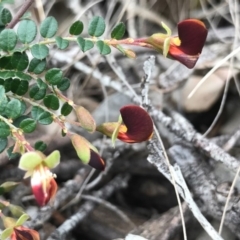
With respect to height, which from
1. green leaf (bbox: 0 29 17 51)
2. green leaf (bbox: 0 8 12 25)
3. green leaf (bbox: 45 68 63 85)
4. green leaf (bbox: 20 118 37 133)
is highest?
green leaf (bbox: 0 8 12 25)

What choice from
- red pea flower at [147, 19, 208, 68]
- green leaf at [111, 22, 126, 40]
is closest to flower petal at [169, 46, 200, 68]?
Result: red pea flower at [147, 19, 208, 68]

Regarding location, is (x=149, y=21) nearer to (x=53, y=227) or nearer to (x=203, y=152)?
(x=203, y=152)

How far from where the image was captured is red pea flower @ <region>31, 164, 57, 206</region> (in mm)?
696

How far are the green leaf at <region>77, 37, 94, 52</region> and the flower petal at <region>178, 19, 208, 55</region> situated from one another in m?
0.15

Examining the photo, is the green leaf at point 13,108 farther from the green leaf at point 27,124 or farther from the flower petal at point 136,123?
the flower petal at point 136,123

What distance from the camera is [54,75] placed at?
0.88m

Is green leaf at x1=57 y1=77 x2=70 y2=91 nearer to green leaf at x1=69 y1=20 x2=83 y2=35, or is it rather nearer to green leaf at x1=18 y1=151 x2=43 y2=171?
green leaf at x1=69 y1=20 x2=83 y2=35

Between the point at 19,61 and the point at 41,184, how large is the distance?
0.27 m

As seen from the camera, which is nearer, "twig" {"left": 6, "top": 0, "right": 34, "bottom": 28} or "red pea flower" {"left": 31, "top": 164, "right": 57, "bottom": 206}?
"red pea flower" {"left": 31, "top": 164, "right": 57, "bottom": 206}

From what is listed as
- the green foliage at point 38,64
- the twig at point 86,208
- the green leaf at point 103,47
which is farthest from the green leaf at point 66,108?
the twig at point 86,208

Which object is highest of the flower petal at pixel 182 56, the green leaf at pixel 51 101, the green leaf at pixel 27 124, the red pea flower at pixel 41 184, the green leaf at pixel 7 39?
the green leaf at pixel 7 39

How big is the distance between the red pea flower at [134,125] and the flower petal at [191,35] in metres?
0.12

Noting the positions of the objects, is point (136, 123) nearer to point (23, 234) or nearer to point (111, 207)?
point (23, 234)

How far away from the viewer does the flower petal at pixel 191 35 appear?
0.78 meters
